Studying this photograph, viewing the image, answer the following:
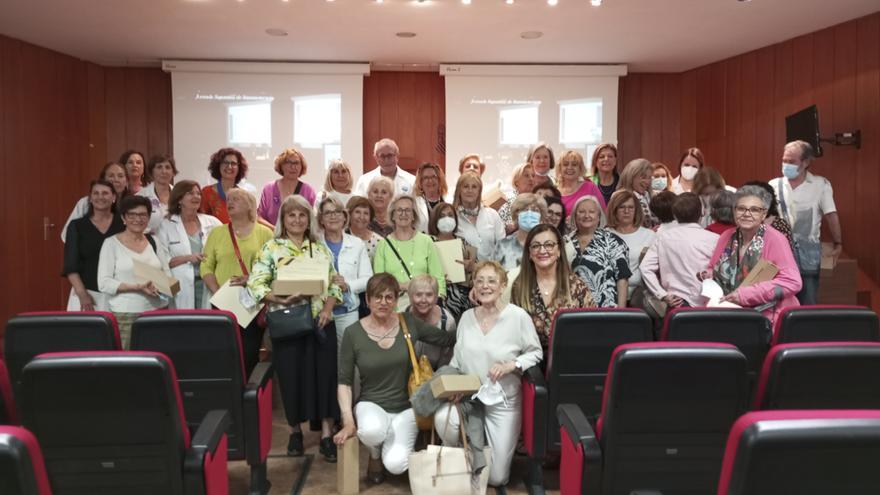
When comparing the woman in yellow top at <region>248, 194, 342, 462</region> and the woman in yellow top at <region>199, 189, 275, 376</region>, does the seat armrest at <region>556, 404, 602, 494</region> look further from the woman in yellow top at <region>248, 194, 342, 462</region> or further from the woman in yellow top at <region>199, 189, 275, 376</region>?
the woman in yellow top at <region>199, 189, 275, 376</region>

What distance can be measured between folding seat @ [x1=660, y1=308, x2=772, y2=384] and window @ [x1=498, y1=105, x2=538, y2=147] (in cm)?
628

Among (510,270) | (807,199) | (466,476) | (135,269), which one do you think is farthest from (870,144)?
(135,269)

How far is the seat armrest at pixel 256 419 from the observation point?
2947mm

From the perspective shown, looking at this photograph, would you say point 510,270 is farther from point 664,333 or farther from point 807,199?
point 807,199

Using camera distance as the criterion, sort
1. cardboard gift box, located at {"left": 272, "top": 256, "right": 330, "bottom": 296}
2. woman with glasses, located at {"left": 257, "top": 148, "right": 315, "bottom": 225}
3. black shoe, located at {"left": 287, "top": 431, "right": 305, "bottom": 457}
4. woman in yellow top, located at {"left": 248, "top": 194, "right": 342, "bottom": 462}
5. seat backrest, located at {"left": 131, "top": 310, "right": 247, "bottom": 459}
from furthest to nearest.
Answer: woman with glasses, located at {"left": 257, "top": 148, "right": 315, "bottom": 225}
black shoe, located at {"left": 287, "top": 431, "right": 305, "bottom": 457}
woman in yellow top, located at {"left": 248, "top": 194, "right": 342, "bottom": 462}
cardboard gift box, located at {"left": 272, "top": 256, "right": 330, "bottom": 296}
seat backrest, located at {"left": 131, "top": 310, "right": 247, "bottom": 459}

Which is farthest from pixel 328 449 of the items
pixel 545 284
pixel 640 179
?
pixel 640 179

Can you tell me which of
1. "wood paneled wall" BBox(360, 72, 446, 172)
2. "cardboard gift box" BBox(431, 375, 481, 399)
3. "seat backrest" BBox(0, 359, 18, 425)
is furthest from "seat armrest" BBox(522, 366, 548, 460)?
"wood paneled wall" BBox(360, 72, 446, 172)

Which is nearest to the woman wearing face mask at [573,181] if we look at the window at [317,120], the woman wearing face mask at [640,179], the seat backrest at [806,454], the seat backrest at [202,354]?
the woman wearing face mask at [640,179]

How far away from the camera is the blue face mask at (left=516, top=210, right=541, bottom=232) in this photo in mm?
4008

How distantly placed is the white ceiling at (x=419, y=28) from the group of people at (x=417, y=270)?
81.2 inches

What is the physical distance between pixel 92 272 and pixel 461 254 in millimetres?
2253

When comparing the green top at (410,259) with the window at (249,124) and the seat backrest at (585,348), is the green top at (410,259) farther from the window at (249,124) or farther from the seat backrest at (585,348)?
the window at (249,124)

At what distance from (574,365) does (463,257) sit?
1.57 metres

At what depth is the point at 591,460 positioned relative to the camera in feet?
7.29
